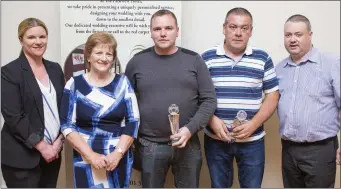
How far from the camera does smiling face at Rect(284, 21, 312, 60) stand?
221cm

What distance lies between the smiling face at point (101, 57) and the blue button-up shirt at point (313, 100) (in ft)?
3.59

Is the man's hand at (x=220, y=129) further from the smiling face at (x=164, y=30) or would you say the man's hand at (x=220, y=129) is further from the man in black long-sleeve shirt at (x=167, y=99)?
the smiling face at (x=164, y=30)

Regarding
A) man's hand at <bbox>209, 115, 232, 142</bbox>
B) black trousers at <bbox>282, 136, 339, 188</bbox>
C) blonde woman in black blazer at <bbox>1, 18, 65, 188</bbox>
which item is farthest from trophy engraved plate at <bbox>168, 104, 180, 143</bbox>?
black trousers at <bbox>282, 136, 339, 188</bbox>

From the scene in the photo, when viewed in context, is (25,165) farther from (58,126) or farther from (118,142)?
(118,142)

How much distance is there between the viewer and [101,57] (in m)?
1.95

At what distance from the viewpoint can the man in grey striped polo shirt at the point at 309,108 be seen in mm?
2174

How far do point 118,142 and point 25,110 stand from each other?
55 centimetres

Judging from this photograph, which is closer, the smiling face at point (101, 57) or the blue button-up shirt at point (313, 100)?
the smiling face at point (101, 57)

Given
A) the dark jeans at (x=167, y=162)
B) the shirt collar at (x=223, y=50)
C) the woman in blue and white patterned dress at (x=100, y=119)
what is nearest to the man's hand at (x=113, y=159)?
the woman in blue and white patterned dress at (x=100, y=119)

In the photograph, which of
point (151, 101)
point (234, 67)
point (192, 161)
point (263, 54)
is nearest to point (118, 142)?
point (151, 101)

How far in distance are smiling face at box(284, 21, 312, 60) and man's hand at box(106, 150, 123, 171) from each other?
47.7 inches

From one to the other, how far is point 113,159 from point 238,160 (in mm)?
828

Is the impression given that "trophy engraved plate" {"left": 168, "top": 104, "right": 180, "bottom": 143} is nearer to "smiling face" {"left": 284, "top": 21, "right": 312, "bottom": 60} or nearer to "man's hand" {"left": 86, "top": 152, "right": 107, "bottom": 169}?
"man's hand" {"left": 86, "top": 152, "right": 107, "bottom": 169}

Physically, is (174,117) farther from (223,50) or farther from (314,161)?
(314,161)
